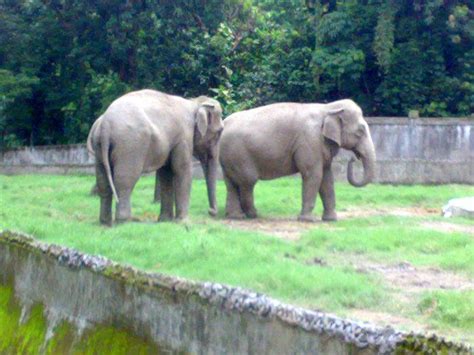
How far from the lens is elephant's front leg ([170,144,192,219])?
14469 mm

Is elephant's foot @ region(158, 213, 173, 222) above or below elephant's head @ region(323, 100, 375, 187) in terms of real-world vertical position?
below

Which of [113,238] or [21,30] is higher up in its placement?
[21,30]

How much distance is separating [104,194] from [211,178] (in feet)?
7.12

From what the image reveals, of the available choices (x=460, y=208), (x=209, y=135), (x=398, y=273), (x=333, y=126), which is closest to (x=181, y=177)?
(x=209, y=135)

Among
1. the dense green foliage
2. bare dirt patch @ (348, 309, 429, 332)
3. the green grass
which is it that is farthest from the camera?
the dense green foliage

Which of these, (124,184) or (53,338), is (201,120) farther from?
(53,338)

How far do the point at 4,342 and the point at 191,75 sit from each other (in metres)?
21.3

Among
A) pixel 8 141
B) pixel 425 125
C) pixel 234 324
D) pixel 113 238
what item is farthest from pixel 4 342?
pixel 8 141

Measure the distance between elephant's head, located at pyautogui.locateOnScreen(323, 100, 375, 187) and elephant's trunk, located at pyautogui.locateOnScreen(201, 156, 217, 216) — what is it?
5.48 feet

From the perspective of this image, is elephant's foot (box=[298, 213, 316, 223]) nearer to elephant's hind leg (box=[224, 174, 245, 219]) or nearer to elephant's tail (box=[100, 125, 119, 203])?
elephant's hind leg (box=[224, 174, 245, 219])

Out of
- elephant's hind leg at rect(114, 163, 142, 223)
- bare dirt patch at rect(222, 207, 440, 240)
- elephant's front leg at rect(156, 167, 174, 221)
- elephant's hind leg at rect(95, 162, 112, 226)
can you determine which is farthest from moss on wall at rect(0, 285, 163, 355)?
elephant's front leg at rect(156, 167, 174, 221)

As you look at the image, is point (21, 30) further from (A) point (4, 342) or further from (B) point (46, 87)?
(A) point (4, 342)

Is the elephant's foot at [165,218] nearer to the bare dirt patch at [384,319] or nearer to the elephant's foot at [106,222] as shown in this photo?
the elephant's foot at [106,222]

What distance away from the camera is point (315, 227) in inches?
555
